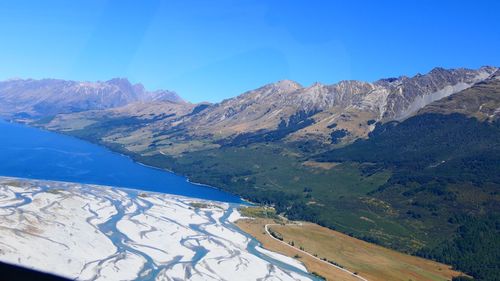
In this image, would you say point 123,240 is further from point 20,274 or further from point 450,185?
point 450,185

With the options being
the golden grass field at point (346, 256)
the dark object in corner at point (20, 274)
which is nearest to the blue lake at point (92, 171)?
the golden grass field at point (346, 256)

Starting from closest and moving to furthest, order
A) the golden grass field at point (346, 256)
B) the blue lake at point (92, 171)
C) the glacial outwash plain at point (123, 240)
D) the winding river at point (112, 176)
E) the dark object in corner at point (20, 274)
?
the dark object in corner at point (20, 274)
the glacial outwash plain at point (123, 240)
the golden grass field at point (346, 256)
the winding river at point (112, 176)
the blue lake at point (92, 171)

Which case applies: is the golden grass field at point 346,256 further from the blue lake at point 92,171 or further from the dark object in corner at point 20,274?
the dark object in corner at point 20,274

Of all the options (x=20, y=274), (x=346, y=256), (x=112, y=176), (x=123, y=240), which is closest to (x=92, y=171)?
(x=112, y=176)

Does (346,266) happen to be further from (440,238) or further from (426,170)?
(426,170)

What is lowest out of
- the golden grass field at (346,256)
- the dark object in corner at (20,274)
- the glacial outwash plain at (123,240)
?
the glacial outwash plain at (123,240)

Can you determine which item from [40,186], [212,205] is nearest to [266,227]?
[212,205]
